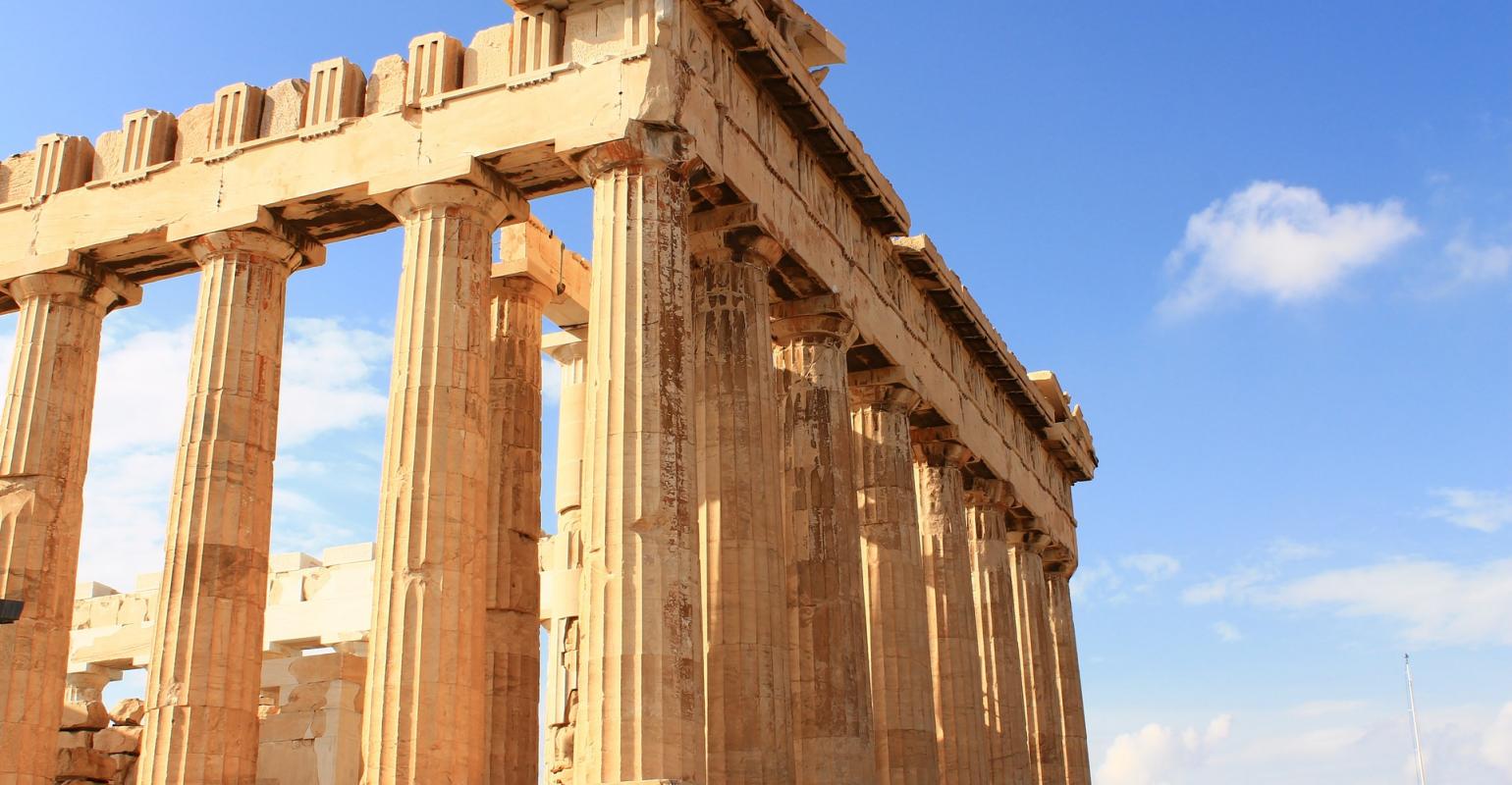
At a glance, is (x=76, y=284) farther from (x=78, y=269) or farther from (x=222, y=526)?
(x=222, y=526)

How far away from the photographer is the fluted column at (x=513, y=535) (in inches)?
1075

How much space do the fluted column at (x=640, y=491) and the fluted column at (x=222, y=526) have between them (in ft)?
20.2

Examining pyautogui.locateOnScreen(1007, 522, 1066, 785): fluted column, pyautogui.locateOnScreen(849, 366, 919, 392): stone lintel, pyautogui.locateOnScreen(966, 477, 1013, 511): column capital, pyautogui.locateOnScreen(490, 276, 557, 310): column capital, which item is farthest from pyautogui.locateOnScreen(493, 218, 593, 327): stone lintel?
pyautogui.locateOnScreen(1007, 522, 1066, 785): fluted column

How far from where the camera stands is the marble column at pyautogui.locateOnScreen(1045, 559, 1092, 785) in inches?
1895

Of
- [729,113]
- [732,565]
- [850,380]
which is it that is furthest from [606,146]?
[850,380]

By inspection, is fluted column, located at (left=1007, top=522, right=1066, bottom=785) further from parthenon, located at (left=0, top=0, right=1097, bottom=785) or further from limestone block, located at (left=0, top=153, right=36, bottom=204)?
limestone block, located at (left=0, top=153, right=36, bottom=204)

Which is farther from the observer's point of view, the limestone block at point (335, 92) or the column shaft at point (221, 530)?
the limestone block at point (335, 92)

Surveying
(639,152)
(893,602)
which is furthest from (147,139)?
(893,602)

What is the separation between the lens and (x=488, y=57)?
2588 centimetres

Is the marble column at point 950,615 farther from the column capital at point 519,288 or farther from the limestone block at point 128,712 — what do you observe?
the limestone block at point 128,712

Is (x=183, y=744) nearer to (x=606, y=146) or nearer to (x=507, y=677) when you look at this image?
(x=507, y=677)

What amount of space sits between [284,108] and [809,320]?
33.7 feet

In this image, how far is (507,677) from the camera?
90.0 feet

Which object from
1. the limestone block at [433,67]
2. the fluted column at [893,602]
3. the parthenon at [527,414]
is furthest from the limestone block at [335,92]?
the fluted column at [893,602]
